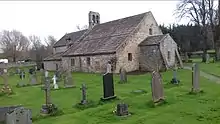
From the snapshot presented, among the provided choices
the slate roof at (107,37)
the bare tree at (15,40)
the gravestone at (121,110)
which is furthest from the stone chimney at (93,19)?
the bare tree at (15,40)

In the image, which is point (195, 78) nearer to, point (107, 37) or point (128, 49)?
point (128, 49)

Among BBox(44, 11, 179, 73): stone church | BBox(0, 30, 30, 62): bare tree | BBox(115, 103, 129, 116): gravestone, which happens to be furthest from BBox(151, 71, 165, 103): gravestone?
BBox(0, 30, 30, 62): bare tree

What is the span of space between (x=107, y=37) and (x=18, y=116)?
2755 centimetres

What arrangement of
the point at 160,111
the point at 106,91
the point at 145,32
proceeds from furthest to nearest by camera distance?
the point at 145,32 < the point at 106,91 < the point at 160,111

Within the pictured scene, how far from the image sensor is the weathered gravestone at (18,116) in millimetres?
7078

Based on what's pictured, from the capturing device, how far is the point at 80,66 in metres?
35.6

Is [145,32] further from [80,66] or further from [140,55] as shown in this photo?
[80,66]

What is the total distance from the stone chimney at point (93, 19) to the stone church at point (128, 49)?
19.5 feet

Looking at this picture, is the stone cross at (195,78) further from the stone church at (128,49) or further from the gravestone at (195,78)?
the stone church at (128,49)

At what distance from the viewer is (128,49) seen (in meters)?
30.0

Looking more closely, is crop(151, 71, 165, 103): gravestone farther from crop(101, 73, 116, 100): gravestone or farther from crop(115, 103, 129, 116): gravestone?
crop(101, 73, 116, 100): gravestone

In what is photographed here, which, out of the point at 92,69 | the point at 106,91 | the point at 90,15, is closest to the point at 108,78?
the point at 106,91

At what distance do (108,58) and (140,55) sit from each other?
14.8 feet

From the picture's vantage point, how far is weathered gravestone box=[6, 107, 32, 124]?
23.2ft
